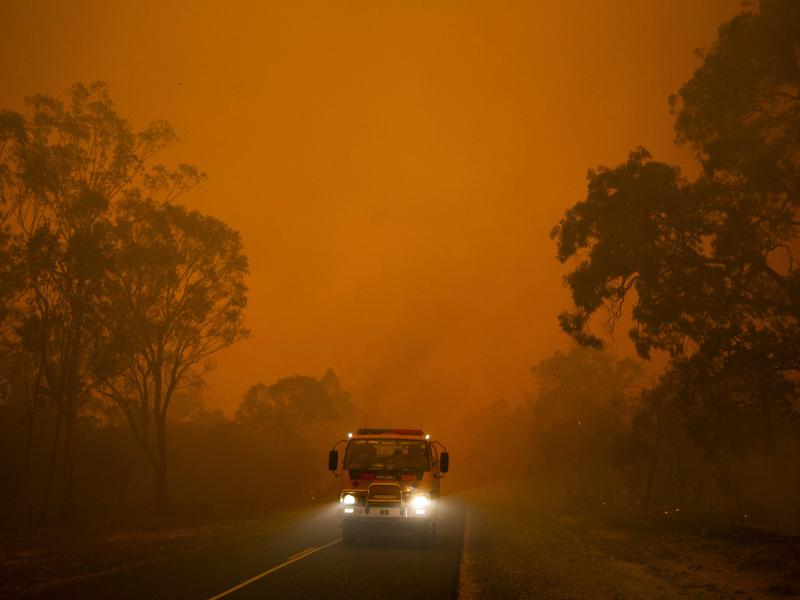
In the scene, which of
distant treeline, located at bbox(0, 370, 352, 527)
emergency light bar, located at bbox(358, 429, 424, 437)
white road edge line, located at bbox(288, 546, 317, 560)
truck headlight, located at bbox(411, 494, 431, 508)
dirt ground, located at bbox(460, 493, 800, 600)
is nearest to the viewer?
dirt ground, located at bbox(460, 493, 800, 600)

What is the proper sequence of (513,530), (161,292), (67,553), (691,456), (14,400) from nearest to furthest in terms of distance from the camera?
(67,553), (513,530), (161,292), (14,400), (691,456)

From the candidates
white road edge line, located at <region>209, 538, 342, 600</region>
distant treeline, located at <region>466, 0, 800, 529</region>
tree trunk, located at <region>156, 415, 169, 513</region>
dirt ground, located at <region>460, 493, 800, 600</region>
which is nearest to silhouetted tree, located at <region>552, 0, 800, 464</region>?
distant treeline, located at <region>466, 0, 800, 529</region>

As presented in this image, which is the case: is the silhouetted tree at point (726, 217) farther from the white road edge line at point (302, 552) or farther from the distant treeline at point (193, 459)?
the distant treeline at point (193, 459)

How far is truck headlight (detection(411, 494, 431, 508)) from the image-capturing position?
17281mm

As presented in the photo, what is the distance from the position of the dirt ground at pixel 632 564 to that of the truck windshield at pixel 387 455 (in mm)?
2583

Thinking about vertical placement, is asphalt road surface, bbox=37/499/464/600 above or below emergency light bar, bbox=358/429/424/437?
below

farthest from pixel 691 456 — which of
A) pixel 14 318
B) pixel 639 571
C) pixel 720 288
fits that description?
pixel 14 318

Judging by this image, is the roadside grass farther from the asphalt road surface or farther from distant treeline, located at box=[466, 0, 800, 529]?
distant treeline, located at box=[466, 0, 800, 529]

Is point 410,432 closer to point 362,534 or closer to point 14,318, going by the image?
point 362,534

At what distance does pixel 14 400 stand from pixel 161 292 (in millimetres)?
20623

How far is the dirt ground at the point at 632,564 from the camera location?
12.4 meters

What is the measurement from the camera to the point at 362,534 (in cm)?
1831

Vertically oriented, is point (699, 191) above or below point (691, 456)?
above

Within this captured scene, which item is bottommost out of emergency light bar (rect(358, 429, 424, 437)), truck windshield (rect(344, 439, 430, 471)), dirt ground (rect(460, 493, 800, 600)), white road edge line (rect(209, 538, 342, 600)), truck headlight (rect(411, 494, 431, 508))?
dirt ground (rect(460, 493, 800, 600))
